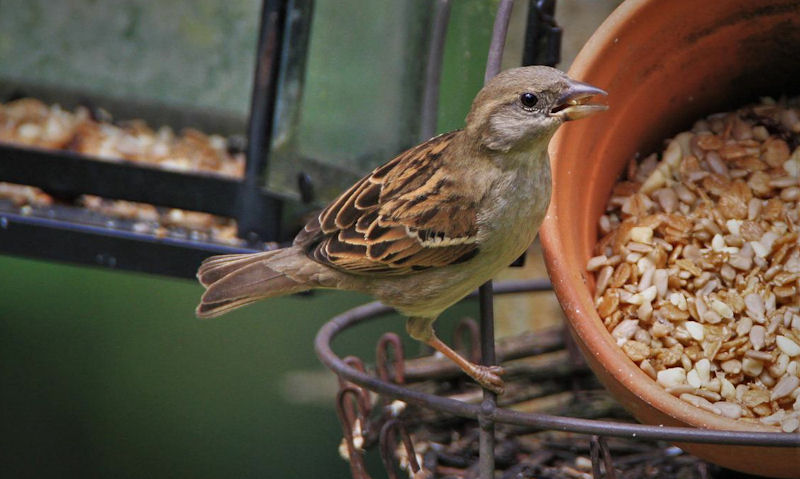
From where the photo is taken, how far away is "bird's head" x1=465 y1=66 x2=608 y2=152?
87.0 inches

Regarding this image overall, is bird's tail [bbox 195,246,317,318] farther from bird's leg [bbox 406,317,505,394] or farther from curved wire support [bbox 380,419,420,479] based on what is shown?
curved wire support [bbox 380,419,420,479]

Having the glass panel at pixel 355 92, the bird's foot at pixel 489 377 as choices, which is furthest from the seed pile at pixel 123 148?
the bird's foot at pixel 489 377

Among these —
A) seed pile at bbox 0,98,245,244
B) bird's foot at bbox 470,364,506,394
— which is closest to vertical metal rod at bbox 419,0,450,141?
bird's foot at bbox 470,364,506,394

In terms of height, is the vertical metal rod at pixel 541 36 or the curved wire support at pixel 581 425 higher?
the vertical metal rod at pixel 541 36

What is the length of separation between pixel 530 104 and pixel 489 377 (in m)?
0.59

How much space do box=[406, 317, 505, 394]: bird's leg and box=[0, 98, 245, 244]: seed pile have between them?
2.88ft

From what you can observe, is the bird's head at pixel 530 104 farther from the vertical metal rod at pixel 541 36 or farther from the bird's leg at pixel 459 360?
the bird's leg at pixel 459 360

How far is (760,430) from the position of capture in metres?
A: 2.11

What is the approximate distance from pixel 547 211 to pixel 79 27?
84.8 inches

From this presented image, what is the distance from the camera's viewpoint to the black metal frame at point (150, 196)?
3.14 m

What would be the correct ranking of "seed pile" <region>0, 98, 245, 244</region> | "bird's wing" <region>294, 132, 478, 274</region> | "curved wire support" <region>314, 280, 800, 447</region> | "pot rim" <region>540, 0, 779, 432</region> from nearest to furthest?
"curved wire support" <region>314, 280, 800, 447</region> < "pot rim" <region>540, 0, 779, 432</region> < "bird's wing" <region>294, 132, 478, 274</region> < "seed pile" <region>0, 98, 245, 244</region>

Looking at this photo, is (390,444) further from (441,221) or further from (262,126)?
(262,126)

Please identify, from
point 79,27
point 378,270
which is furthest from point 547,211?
point 79,27

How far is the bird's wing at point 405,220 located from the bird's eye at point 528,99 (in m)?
0.27
